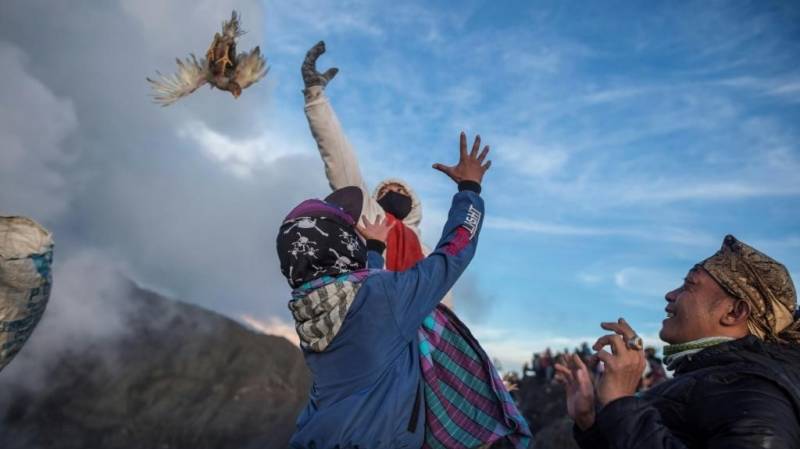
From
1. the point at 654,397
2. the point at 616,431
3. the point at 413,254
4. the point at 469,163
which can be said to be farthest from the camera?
the point at 413,254

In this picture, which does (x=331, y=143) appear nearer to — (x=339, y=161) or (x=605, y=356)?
(x=339, y=161)

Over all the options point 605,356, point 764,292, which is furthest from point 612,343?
point 764,292

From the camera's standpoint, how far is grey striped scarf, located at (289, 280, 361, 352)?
8.69 ft

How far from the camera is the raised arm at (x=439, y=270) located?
264cm

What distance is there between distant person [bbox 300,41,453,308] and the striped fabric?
1092 mm

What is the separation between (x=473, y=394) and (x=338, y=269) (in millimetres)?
820

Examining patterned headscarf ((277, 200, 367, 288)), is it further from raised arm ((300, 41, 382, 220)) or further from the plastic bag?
the plastic bag

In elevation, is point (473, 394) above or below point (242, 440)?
below

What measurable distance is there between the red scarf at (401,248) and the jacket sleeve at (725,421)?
2.08 meters

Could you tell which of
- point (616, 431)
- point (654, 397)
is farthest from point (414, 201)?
point (616, 431)

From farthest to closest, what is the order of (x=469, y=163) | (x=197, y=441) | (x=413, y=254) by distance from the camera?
1. (x=197, y=441)
2. (x=413, y=254)
3. (x=469, y=163)

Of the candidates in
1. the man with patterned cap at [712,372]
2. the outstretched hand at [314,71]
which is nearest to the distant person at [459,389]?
the man with patterned cap at [712,372]

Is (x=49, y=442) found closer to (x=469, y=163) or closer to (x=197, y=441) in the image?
(x=197, y=441)

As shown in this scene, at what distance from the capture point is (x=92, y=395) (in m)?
16.4
